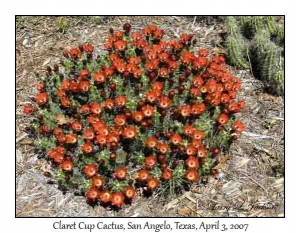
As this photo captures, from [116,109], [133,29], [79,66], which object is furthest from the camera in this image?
[133,29]

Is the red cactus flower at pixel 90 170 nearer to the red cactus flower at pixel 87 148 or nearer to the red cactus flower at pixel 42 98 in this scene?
the red cactus flower at pixel 87 148

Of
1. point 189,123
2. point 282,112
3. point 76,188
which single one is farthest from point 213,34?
point 76,188

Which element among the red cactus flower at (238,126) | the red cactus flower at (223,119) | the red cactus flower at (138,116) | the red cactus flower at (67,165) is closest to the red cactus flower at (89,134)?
the red cactus flower at (67,165)

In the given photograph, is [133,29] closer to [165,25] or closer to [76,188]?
Result: [165,25]

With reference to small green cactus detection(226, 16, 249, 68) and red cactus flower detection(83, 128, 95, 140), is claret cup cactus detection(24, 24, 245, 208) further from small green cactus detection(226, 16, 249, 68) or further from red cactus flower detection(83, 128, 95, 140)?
small green cactus detection(226, 16, 249, 68)

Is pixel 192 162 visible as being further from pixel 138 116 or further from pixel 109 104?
pixel 109 104
